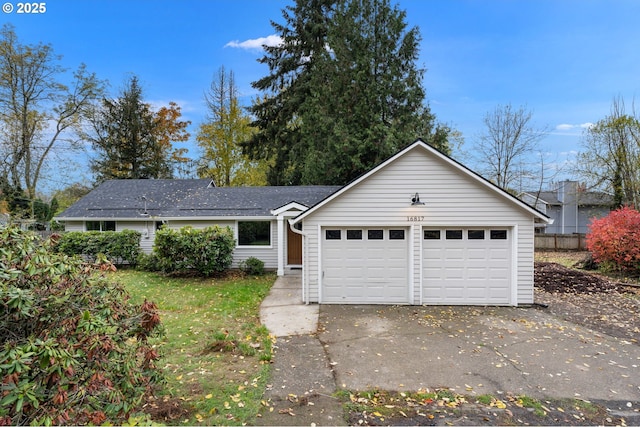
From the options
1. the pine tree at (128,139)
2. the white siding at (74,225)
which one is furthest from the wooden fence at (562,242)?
the pine tree at (128,139)

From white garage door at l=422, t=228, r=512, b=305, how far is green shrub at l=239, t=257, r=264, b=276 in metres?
6.93

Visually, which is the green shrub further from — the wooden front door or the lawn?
the lawn

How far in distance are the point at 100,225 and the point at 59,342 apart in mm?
15709

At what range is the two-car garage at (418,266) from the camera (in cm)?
876

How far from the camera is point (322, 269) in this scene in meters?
9.05

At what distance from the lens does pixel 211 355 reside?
5496 mm

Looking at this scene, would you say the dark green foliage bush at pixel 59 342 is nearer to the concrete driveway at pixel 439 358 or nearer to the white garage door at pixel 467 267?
the concrete driveway at pixel 439 358

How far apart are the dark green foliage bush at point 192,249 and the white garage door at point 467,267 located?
24.7ft

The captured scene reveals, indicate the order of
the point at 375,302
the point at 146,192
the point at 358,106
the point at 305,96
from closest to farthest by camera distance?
the point at 375,302, the point at 146,192, the point at 358,106, the point at 305,96

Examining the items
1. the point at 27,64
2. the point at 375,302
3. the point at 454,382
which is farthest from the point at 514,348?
the point at 27,64

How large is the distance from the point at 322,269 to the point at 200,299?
3594mm

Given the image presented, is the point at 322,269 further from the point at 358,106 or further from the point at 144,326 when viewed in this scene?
the point at 358,106

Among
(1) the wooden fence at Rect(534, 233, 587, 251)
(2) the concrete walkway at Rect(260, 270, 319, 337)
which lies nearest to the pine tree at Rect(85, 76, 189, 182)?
(2) the concrete walkway at Rect(260, 270, 319, 337)

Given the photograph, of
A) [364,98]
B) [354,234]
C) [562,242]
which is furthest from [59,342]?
[562,242]
